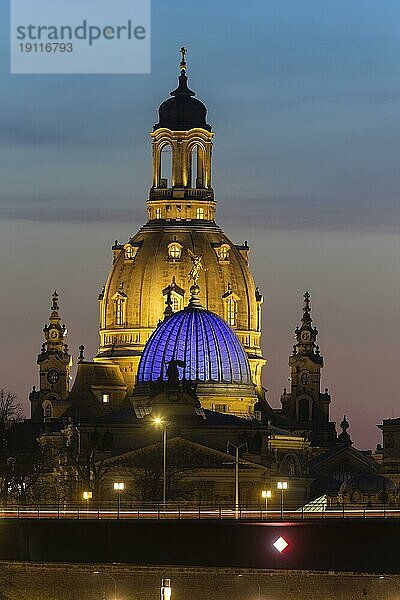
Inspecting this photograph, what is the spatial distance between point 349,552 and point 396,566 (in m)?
2.41

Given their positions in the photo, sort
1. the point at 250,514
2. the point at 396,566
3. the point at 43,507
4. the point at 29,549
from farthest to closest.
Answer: the point at 43,507
the point at 250,514
the point at 29,549
the point at 396,566

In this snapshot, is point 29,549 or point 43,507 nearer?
point 29,549

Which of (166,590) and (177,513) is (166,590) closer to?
(166,590)

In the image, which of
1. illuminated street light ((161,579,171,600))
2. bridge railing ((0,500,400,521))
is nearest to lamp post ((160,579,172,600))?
illuminated street light ((161,579,171,600))

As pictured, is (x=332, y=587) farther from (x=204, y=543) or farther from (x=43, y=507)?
(x=43, y=507)

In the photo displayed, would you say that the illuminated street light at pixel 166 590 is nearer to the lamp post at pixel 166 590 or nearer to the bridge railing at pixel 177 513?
the lamp post at pixel 166 590

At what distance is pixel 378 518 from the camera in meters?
135

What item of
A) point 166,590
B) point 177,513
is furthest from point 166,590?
point 177,513

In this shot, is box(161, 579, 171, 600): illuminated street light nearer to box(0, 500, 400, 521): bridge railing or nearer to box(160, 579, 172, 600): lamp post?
box(160, 579, 172, 600): lamp post

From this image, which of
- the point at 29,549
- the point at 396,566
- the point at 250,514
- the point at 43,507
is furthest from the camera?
the point at 43,507

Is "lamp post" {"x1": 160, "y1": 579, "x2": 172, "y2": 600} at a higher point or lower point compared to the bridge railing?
lower

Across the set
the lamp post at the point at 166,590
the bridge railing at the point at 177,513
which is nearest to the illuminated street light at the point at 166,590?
the lamp post at the point at 166,590

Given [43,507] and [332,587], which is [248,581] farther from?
[43,507]

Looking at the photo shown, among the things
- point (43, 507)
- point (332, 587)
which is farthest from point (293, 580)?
point (43, 507)
